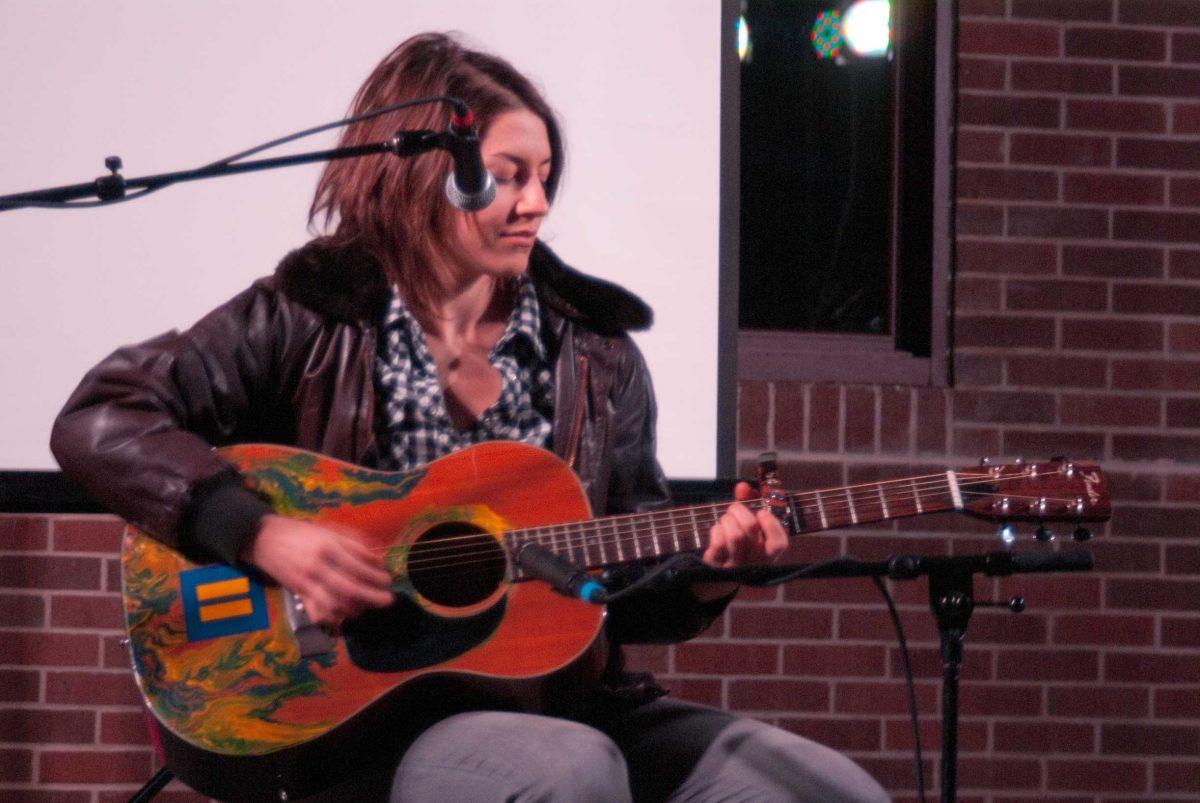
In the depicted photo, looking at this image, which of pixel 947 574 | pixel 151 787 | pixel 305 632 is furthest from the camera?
pixel 151 787

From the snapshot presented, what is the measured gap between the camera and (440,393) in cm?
193

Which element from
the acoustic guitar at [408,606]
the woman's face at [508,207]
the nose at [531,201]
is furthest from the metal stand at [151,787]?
the nose at [531,201]

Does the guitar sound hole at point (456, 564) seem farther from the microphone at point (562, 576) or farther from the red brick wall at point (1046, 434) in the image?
the red brick wall at point (1046, 434)

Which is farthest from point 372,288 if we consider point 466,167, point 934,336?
point 934,336

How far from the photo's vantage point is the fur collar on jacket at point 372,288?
1905 mm

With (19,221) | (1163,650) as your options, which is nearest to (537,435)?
(19,221)

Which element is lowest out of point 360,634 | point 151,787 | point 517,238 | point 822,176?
point 151,787

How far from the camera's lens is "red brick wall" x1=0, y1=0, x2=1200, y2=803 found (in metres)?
2.72

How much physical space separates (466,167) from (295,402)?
54 cm

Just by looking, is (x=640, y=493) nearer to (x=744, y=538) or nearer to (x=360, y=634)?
(x=744, y=538)

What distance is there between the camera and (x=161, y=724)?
1.63 meters

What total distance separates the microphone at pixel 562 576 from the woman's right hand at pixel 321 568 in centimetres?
32

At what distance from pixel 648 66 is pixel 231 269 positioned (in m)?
0.94

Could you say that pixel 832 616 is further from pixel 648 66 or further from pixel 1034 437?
pixel 648 66
